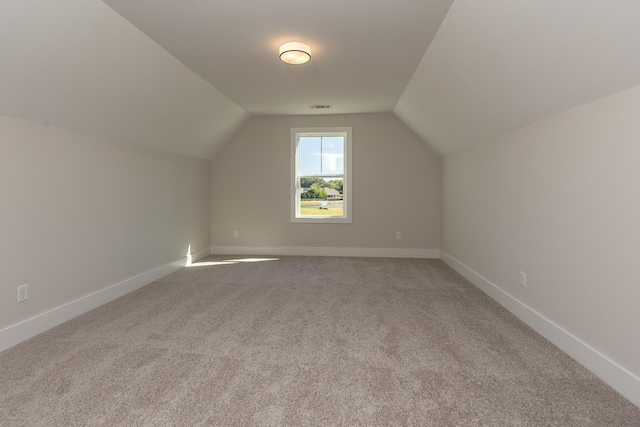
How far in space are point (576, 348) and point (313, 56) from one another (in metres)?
3.14

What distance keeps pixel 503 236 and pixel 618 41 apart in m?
1.98

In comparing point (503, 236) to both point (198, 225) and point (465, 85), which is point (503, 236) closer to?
point (465, 85)

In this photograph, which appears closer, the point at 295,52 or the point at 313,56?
the point at 295,52

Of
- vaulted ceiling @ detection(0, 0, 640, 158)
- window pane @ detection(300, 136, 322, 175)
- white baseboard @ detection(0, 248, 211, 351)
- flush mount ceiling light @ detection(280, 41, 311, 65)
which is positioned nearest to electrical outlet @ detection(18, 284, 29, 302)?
white baseboard @ detection(0, 248, 211, 351)

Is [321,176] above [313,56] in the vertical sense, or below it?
below

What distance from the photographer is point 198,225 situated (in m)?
5.38

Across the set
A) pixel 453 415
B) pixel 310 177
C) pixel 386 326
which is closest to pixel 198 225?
pixel 310 177

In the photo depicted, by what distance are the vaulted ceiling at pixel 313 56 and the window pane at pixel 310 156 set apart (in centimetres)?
172

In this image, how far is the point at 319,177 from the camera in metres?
5.83

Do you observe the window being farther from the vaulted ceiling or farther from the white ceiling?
the vaulted ceiling

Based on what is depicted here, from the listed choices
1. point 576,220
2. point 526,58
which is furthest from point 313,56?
point 576,220

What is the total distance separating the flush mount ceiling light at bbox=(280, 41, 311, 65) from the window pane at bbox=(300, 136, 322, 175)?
277 centimetres

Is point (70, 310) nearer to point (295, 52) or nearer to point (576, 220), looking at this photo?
point (295, 52)

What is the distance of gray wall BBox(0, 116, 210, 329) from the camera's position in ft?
7.86
